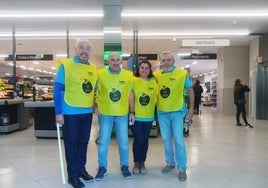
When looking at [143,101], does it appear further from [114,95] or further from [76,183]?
[76,183]

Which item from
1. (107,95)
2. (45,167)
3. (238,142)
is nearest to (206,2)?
(238,142)

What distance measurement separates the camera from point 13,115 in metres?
7.34

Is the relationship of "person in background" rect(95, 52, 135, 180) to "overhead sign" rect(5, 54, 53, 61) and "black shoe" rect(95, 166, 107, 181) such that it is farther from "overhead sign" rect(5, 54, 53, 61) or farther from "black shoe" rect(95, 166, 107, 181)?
"overhead sign" rect(5, 54, 53, 61)

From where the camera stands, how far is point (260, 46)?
1048 cm

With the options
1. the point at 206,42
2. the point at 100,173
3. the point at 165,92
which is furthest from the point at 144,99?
the point at 206,42

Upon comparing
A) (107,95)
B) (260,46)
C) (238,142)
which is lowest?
(238,142)

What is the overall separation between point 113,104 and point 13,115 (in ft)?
16.7

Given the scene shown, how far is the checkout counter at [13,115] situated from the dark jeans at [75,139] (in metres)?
4.20

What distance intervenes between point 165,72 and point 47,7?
14.3ft

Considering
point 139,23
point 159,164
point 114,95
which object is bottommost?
point 159,164

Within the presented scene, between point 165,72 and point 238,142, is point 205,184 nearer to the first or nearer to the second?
point 165,72

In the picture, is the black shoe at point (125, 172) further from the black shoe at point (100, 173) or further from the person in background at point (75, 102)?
the person in background at point (75, 102)

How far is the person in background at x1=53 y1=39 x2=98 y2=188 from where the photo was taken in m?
2.99

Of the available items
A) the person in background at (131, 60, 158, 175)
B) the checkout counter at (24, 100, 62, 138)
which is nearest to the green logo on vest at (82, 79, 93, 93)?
the person in background at (131, 60, 158, 175)
